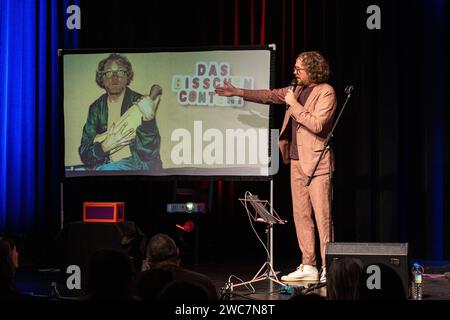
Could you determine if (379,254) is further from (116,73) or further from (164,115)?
(116,73)

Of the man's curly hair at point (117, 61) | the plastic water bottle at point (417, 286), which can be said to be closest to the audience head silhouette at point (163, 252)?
the plastic water bottle at point (417, 286)

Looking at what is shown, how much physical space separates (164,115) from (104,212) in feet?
3.37

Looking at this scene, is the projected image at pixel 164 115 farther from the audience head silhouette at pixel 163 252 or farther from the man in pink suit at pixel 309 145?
the audience head silhouette at pixel 163 252

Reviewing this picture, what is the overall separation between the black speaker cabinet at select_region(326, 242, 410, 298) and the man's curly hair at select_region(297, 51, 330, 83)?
1.48 metres

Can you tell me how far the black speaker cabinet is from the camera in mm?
4387

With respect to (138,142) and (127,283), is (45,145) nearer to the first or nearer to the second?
(138,142)

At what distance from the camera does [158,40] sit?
7.39m

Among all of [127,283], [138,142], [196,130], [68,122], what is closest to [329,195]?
[196,130]

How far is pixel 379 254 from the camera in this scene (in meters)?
4.47

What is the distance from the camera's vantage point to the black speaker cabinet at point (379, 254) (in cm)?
439

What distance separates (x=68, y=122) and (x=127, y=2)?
5.27 feet

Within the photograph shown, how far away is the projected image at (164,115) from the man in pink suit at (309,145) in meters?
0.48

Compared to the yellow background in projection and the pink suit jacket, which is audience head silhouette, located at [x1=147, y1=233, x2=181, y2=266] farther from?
the yellow background in projection
